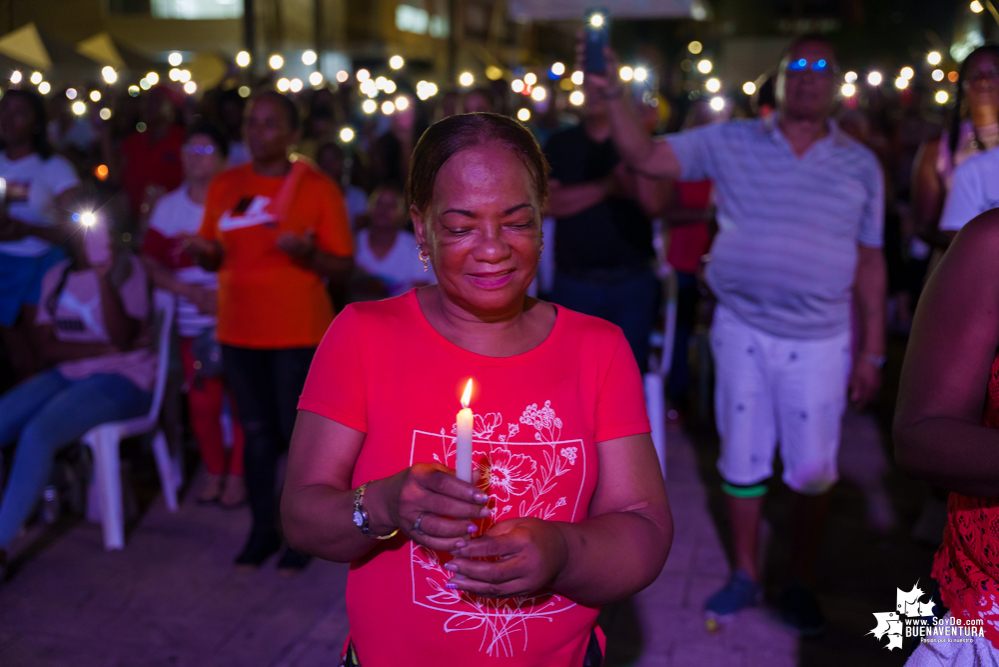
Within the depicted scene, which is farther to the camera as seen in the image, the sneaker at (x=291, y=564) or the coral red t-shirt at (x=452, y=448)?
the sneaker at (x=291, y=564)

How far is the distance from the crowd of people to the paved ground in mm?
167

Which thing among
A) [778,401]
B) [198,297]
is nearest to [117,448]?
[198,297]

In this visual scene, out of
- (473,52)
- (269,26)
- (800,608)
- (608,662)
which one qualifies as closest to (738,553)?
(800,608)

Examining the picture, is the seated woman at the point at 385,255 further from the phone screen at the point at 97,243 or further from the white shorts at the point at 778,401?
the white shorts at the point at 778,401

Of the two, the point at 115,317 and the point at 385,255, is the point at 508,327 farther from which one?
the point at 385,255

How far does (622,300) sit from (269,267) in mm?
1724

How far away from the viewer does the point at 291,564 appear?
158 inches

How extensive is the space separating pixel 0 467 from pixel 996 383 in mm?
4576

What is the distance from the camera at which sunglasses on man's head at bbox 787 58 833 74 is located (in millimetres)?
3148

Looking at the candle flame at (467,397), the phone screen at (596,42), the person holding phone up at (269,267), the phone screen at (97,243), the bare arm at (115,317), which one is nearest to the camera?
the candle flame at (467,397)

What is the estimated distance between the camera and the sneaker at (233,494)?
4785mm

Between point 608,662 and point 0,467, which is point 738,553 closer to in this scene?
point 608,662

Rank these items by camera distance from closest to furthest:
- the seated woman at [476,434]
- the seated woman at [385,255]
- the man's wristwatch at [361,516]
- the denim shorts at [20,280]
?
the man's wristwatch at [361,516], the seated woman at [476,434], the denim shorts at [20,280], the seated woman at [385,255]

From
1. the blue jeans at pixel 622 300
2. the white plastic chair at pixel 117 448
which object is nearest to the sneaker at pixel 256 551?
the white plastic chair at pixel 117 448
